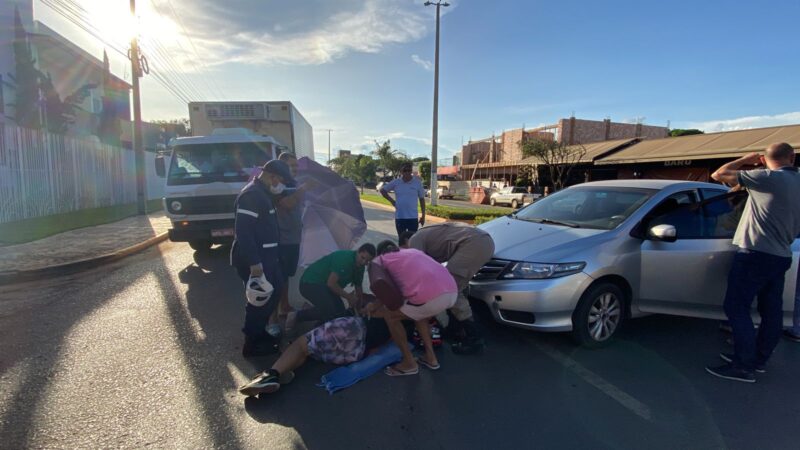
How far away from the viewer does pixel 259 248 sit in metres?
3.94

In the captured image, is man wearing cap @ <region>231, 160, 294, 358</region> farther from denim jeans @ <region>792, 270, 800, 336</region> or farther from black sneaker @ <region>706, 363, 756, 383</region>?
denim jeans @ <region>792, 270, 800, 336</region>

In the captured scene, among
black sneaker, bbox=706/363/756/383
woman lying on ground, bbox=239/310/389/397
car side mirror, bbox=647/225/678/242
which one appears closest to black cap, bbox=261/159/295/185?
woman lying on ground, bbox=239/310/389/397

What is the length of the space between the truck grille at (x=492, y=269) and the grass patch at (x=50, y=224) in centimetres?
980

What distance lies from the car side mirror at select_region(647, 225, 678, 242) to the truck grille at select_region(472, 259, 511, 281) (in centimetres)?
141

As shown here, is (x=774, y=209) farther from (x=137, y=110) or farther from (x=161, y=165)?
(x=137, y=110)

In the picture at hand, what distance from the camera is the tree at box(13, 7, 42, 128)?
19359 millimetres

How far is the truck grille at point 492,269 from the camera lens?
4012mm

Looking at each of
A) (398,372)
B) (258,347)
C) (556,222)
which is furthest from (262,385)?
(556,222)

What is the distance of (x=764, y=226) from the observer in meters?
3.47

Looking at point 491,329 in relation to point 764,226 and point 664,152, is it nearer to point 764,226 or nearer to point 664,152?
point 764,226

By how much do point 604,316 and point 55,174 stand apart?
16.4 metres

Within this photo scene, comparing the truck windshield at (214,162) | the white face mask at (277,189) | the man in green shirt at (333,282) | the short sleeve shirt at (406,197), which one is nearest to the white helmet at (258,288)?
the man in green shirt at (333,282)

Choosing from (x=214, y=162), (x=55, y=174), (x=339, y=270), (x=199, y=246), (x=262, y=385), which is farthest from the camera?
(x=55, y=174)

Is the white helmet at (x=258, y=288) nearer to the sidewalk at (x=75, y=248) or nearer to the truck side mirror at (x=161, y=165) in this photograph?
the sidewalk at (x=75, y=248)
